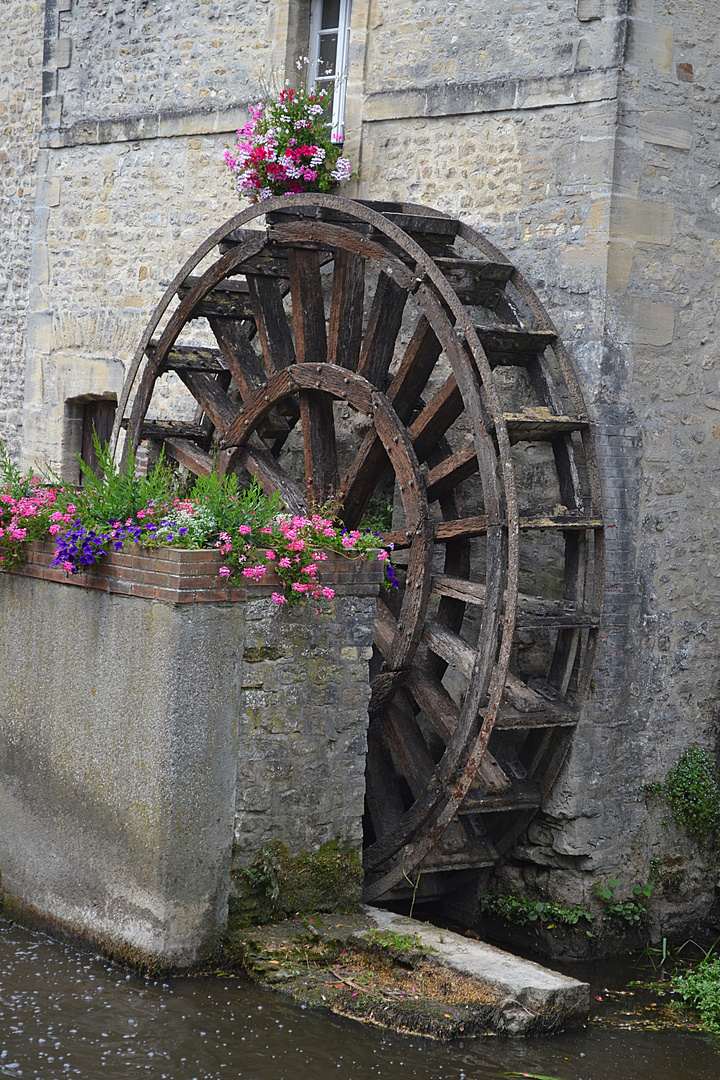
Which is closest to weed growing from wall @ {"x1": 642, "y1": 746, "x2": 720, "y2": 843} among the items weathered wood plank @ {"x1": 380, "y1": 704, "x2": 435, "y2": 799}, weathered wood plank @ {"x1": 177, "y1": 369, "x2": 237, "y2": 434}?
weathered wood plank @ {"x1": 380, "y1": 704, "x2": 435, "y2": 799}

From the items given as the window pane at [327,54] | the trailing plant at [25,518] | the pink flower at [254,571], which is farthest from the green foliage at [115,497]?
the window pane at [327,54]

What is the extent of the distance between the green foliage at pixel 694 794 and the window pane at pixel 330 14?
15.8 feet

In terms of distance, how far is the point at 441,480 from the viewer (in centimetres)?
616

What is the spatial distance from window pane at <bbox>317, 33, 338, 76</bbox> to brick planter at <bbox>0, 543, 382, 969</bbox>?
3783mm

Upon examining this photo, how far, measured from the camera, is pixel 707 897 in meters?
6.55

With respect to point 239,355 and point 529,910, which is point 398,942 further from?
point 239,355

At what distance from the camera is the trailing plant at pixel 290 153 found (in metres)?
6.94

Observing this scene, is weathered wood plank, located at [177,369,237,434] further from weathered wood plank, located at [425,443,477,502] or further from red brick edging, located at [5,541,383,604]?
red brick edging, located at [5,541,383,604]

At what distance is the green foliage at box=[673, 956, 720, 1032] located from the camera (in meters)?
5.19

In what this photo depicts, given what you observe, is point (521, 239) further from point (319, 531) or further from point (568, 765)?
point (568, 765)

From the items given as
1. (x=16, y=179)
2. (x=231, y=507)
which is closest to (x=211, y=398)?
(x=231, y=507)

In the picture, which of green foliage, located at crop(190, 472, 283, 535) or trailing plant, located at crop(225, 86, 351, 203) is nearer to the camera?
→ green foliage, located at crop(190, 472, 283, 535)

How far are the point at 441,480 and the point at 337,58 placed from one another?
299 centimetres

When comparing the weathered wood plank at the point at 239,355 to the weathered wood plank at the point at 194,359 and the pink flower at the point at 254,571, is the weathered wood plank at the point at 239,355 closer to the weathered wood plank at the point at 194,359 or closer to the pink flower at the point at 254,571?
the weathered wood plank at the point at 194,359
